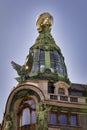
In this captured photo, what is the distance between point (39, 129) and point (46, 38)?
48.6 ft

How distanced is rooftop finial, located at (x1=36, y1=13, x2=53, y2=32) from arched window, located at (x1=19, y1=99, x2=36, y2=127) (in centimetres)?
1388

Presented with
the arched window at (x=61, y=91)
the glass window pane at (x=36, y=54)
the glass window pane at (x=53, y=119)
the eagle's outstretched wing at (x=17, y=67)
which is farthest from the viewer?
the glass window pane at (x=36, y=54)

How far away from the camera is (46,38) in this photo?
4325 cm

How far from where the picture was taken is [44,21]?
Answer: 45750 mm

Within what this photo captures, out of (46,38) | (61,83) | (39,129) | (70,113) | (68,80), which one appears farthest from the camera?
(46,38)

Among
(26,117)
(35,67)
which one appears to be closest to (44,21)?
(35,67)

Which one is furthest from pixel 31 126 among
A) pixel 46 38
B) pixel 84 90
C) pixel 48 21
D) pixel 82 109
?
pixel 48 21

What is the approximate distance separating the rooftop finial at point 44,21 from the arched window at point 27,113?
45.5 ft

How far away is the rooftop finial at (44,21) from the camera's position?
45469 millimetres

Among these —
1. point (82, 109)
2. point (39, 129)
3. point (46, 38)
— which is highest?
point (46, 38)

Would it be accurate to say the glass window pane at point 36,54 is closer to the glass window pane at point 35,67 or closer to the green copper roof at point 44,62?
the green copper roof at point 44,62

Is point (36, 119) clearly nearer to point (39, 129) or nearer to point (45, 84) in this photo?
point (39, 129)

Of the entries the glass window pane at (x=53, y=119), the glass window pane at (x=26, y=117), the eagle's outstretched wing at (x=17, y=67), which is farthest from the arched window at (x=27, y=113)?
the eagle's outstretched wing at (x=17, y=67)

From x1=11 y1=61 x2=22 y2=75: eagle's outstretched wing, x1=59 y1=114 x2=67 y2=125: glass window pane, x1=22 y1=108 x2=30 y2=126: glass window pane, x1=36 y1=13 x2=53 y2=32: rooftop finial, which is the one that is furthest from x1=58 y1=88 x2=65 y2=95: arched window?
x1=36 y1=13 x2=53 y2=32: rooftop finial
